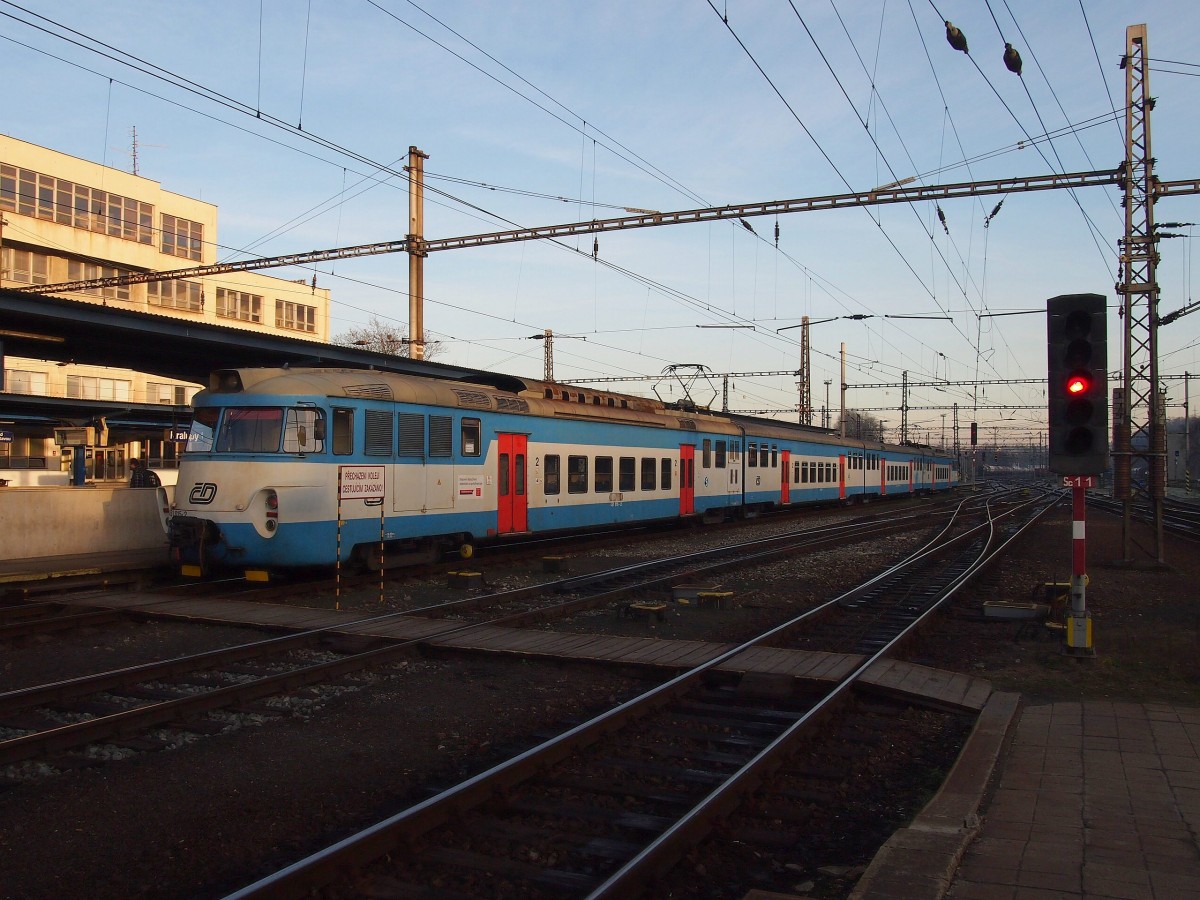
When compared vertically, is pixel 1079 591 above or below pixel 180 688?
above

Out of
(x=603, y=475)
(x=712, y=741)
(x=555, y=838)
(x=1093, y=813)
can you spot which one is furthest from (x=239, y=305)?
(x=1093, y=813)

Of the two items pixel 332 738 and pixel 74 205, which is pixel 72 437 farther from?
pixel 74 205

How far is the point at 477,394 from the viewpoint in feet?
55.7

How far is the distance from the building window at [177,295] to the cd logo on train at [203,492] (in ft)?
150

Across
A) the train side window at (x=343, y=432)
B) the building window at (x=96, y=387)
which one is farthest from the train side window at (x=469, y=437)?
the building window at (x=96, y=387)

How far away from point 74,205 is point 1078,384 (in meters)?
53.9

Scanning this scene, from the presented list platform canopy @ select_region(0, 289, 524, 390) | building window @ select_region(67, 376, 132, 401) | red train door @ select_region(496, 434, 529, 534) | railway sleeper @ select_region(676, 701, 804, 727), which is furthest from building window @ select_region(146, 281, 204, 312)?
railway sleeper @ select_region(676, 701, 804, 727)

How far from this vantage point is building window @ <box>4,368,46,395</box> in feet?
153

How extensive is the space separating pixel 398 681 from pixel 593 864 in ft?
13.9

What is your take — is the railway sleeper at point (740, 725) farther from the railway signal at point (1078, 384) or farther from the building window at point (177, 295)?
the building window at point (177, 295)

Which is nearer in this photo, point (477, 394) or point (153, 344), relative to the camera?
point (477, 394)

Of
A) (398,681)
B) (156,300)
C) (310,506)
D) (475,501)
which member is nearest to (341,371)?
(310,506)

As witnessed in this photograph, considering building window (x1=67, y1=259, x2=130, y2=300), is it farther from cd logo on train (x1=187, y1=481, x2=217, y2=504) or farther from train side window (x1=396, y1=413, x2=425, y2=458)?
cd logo on train (x1=187, y1=481, x2=217, y2=504)

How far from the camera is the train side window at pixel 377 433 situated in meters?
14.2
